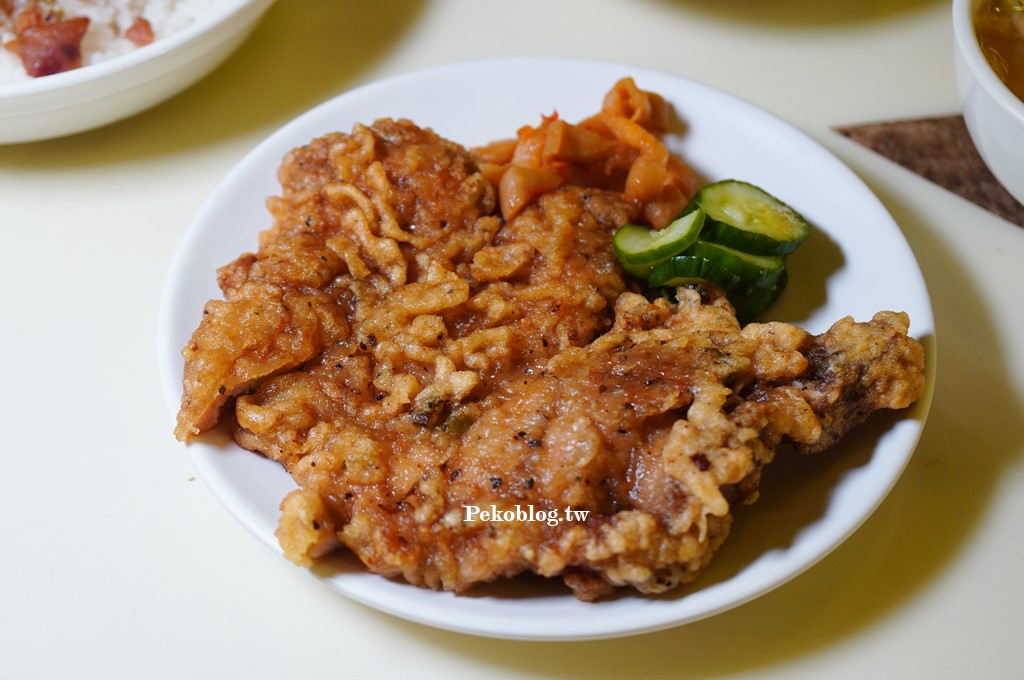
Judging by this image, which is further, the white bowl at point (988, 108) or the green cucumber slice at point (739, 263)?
the white bowl at point (988, 108)

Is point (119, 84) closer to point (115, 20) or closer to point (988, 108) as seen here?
point (115, 20)

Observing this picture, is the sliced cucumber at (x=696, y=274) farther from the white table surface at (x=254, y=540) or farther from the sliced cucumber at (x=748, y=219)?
the white table surface at (x=254, y=540)

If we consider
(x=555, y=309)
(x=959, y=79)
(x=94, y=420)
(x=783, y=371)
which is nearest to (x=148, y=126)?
(x=94, y=420)

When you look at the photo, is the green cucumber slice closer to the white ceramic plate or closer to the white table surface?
the white ceramic plate

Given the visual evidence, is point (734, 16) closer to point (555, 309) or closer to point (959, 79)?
point (959, 79)

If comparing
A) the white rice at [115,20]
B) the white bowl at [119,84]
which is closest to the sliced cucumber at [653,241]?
the white bowl at [119,84]
